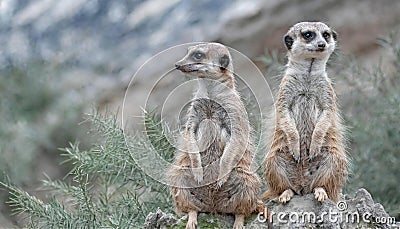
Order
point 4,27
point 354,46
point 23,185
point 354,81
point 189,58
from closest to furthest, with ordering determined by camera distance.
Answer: point 189,58 → point 354,81 → point 23,185 → point 4,27 → point 354,46

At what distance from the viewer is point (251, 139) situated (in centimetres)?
184

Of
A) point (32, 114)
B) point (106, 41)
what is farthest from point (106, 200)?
point (106, 41)

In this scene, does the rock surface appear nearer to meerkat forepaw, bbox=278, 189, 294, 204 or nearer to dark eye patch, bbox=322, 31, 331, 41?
meerkat forepaw, bbox=278, 189, 294, 204

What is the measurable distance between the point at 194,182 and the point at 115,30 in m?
4.20

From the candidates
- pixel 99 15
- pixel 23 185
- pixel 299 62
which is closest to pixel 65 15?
pixel 99 15

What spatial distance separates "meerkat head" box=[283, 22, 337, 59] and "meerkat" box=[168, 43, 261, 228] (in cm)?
19

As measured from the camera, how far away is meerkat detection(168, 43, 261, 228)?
1.77 metres

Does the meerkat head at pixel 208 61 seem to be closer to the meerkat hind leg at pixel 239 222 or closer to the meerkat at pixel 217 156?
the meerkat at pixel 217 156

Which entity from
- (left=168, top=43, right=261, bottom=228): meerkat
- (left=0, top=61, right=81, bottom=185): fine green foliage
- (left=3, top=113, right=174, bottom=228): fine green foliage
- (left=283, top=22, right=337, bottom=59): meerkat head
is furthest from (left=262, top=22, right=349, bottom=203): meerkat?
(left=0, top=61, right=81, bottom=185): fine green foliage

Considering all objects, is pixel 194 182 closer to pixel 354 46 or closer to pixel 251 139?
pixel 251 139

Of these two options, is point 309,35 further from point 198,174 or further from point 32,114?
point 32,114

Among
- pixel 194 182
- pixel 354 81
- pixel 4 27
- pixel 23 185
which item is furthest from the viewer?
pixel 4 27

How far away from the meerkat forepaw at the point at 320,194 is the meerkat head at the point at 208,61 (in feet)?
1.18

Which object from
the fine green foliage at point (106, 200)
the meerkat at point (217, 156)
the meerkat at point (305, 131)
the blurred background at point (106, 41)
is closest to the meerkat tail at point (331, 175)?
the meerkat at point (305, 131)
